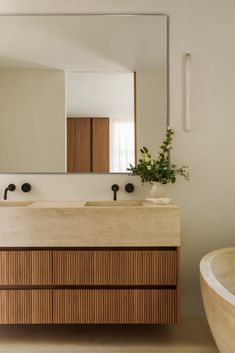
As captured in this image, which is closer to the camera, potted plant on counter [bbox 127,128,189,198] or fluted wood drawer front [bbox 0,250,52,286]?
fluted wood drawer front [bbox 0,250,52,286]

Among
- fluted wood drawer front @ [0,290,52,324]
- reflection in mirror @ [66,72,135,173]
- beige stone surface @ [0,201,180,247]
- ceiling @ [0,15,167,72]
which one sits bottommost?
fluted wood drawer front @ [0,290,52,324]

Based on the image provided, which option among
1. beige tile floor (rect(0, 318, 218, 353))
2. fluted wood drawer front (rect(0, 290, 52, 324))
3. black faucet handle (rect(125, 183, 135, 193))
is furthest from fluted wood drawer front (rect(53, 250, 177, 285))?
black faucet handle (rect(125, 183, 135, 193))

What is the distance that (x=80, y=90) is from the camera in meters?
2.77

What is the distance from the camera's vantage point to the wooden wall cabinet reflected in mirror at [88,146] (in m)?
2.75

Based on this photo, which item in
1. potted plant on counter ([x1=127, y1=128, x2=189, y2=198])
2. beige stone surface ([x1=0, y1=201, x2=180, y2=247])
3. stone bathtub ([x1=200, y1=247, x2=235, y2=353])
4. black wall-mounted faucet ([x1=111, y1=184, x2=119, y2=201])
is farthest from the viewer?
black wall-mounted faucet ([x1=111, y1=184, x2=119, y2=201])

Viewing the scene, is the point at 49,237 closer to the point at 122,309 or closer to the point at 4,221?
the point at 4,221

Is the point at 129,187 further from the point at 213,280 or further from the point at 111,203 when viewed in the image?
the point at 213,280

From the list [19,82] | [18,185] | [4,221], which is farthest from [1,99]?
[4,221]

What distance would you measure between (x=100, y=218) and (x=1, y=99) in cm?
123

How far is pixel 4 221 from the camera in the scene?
2203mm

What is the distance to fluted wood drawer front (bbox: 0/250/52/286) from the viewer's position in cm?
222

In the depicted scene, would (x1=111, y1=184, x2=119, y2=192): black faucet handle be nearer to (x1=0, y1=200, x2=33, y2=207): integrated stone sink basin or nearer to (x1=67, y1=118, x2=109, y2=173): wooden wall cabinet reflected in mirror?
(x1=67, y1=118, x2=109, y2=173): wooden wall cabinet reflected in mirror

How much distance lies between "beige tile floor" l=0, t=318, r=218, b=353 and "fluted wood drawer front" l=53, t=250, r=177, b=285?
40cm

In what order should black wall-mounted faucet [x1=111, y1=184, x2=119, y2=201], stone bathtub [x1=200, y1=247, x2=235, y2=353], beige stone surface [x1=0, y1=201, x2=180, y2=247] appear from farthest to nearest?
black wall-mounted faucet [x1=111, y1=184, x2=119, y2=201], beige stone surface [x1=0, y1=201, x2=180, y2=247], stone bathtub [x1=200, y1=247, x2=235, y2=353]
